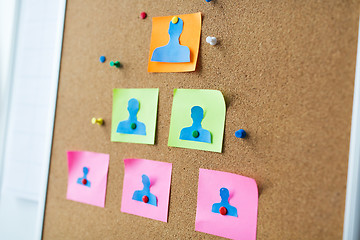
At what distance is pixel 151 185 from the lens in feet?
2.25

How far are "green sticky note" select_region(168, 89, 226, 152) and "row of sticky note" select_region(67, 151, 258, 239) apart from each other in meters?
0.06

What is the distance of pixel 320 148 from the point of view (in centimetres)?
53

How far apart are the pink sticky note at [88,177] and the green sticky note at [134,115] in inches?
3.0

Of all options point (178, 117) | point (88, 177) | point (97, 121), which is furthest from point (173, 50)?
point (88, 177)

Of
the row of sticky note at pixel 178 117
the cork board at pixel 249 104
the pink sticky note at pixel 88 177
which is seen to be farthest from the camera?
the pink sticky note at pixel 88 177

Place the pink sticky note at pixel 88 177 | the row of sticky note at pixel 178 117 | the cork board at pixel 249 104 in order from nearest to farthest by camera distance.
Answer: the cork board at pixel 249 104 → the row of sticky note at pixel 178 117 → the pink sticky note at pixel 88 177

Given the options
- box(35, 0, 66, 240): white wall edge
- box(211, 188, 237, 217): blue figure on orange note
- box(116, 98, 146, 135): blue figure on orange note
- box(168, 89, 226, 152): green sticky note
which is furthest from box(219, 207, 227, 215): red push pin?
box(35, 0, 66, 240): white wall edge

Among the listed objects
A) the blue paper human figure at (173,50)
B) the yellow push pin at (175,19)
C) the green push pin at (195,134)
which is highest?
the yellow push pin at (175,19)

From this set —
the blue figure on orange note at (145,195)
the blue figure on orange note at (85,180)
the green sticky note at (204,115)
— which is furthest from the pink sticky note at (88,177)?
the green sticky note at (204,115)

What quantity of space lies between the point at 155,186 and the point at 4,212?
0.62 meters

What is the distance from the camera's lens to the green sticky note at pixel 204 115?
2.03 ft

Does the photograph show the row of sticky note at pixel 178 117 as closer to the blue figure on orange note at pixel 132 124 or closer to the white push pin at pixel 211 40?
the blue figure on orange note at pixel 132 124

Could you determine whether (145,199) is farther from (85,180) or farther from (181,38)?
(181,38)

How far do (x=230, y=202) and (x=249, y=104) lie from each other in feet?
0.66
